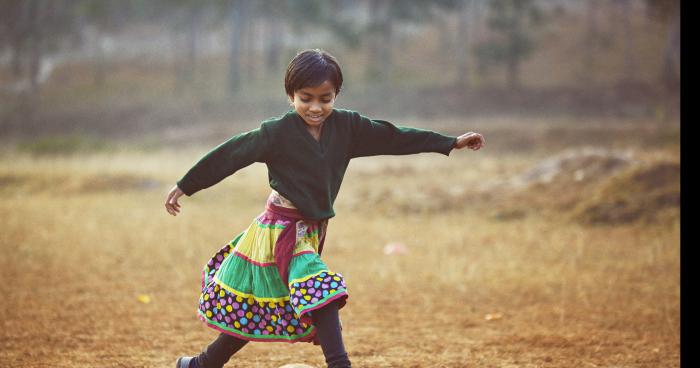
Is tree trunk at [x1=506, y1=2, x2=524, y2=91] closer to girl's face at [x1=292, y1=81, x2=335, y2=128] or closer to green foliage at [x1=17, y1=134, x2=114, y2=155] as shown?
green foliage at [x1=17, y1=134, x2=114, y2=155]

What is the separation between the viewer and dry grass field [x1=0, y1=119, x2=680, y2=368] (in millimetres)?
4961

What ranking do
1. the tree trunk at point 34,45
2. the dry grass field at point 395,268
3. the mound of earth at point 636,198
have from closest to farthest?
1. the dry grass field at point 395,268
2. the mound of earth at point 636,198
3. the tree trunk at point 34,45

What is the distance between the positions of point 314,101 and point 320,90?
0.21 ft

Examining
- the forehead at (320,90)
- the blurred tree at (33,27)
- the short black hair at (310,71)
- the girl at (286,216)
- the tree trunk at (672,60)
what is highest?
A: the blurred tree at (33,27)

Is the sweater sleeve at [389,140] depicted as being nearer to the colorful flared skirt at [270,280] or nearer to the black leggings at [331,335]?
the colorful flared skirt at [270,280]

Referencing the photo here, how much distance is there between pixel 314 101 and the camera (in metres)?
3.51

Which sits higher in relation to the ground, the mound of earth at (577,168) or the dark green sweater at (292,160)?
the mound of earth at (577,168)

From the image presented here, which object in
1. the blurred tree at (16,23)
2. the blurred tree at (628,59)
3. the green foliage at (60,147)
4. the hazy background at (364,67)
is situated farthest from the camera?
the blurred tree at (16,23)

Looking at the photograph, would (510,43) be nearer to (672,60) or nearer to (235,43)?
(672,60)

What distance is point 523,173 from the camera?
1370 cm

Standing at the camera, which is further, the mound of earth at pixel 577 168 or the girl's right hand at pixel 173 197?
the mound of earth at pixel 577 168

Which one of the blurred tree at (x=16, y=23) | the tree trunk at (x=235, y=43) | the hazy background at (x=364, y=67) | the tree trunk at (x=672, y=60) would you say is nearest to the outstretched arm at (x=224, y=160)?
the hazy background at (x=364, y=67)

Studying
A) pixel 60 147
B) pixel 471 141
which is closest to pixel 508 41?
pixel 60 147

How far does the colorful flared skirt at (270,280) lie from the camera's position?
3447 millimetres
